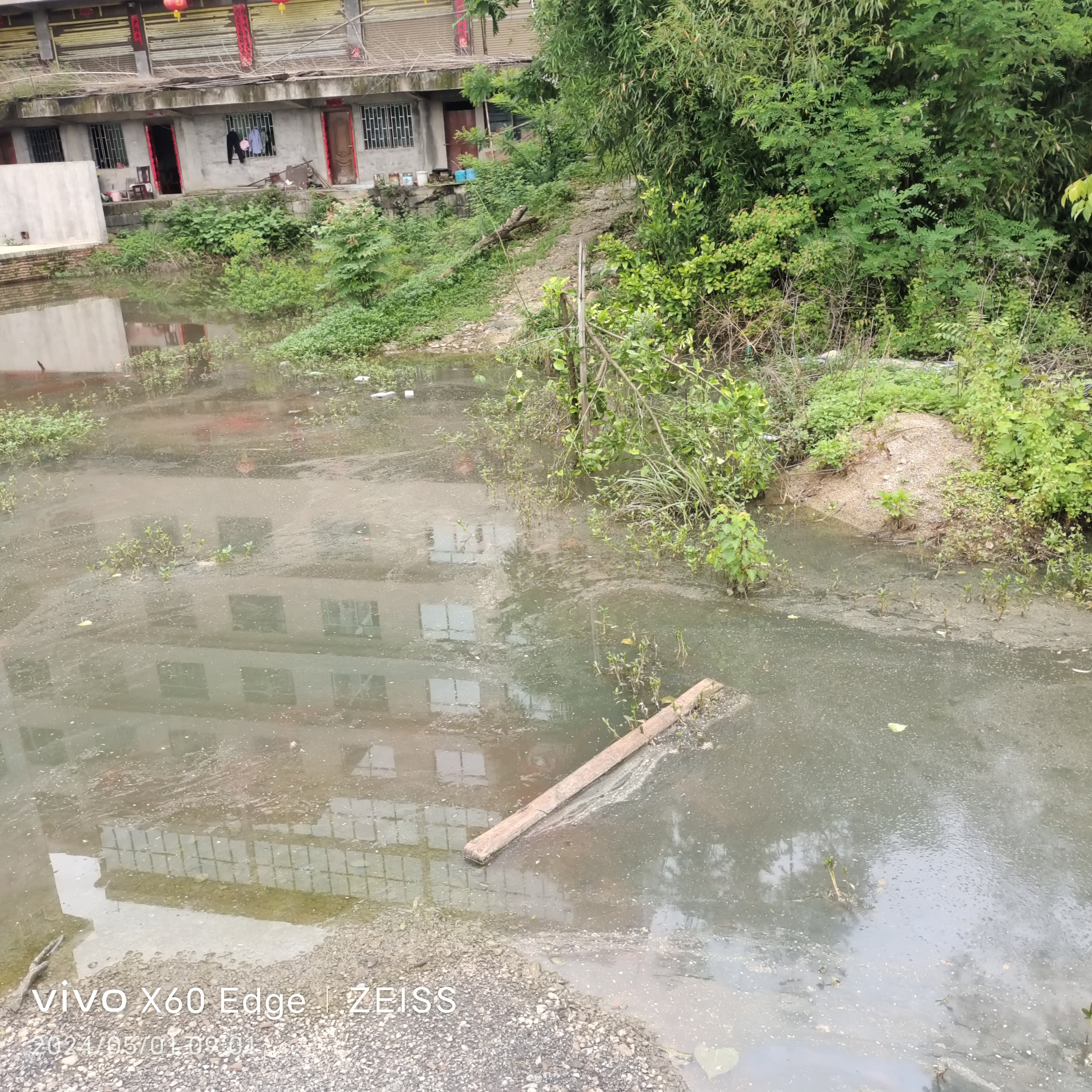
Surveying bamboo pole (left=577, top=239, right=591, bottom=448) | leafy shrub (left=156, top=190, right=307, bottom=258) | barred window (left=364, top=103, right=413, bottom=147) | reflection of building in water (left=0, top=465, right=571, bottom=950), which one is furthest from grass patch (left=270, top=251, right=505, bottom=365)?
barred window (left=364, top=103, right=413, bottom=147)

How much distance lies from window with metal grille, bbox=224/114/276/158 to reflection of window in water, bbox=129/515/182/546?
18047 mm

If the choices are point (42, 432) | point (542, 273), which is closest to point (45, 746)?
point (42, 432)

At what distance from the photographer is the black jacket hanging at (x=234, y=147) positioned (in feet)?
74.0

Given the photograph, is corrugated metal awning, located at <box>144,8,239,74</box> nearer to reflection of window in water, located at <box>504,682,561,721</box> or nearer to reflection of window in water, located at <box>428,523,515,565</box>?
reflection of window in water, located at <box>428,523,515,565</box>

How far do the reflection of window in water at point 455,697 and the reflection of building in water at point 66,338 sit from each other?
9194 millimetres

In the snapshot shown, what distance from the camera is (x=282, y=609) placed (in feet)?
18.7

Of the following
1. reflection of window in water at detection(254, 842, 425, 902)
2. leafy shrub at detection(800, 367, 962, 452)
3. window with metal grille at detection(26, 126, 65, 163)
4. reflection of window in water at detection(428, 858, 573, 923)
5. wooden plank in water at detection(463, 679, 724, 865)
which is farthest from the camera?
window with metal grille at detection(26, 126, 65, 163)

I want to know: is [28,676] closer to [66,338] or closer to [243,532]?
[243,532]

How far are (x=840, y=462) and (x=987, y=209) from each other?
3.32m

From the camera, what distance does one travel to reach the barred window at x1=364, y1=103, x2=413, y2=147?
2166 cm

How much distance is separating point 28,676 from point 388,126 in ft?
64.0

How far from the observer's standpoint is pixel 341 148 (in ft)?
73.2

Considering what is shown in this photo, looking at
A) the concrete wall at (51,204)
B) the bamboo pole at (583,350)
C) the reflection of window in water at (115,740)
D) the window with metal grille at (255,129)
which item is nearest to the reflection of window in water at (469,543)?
the bamboo pole at (583,350)

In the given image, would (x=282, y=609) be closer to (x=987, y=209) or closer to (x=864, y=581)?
(x=864, y=581)
